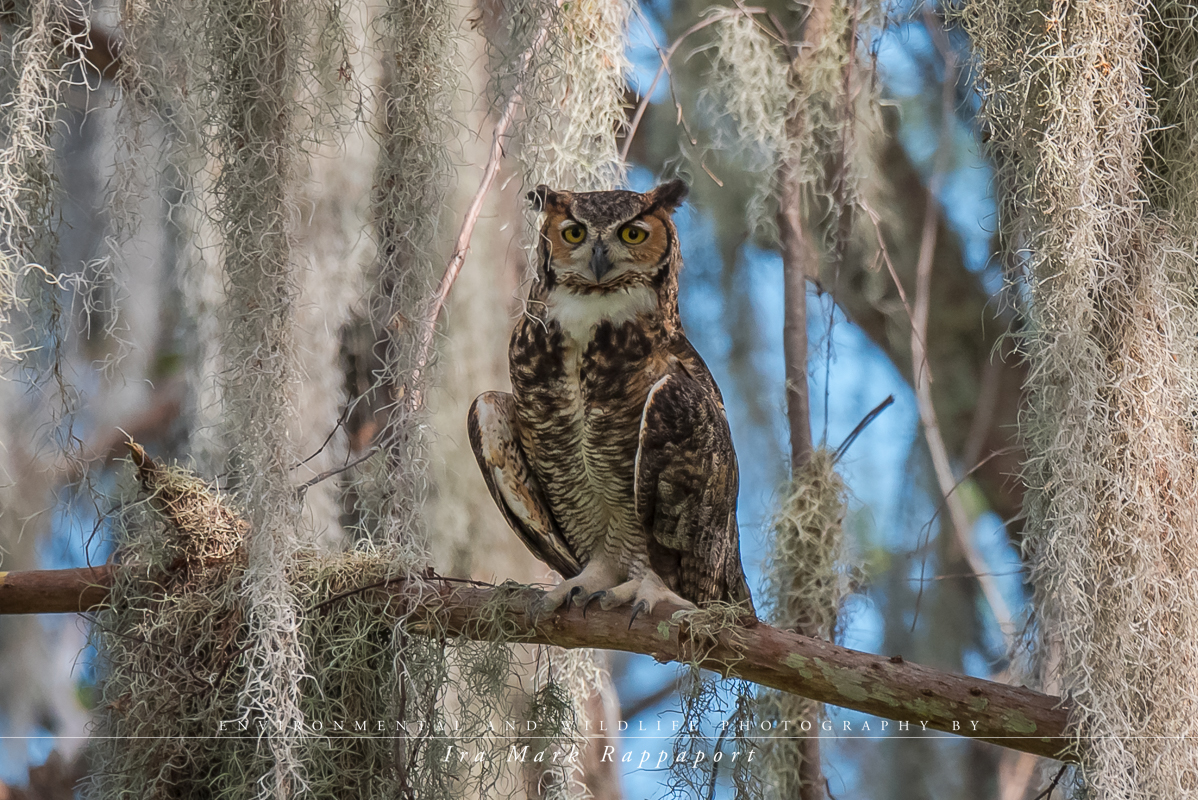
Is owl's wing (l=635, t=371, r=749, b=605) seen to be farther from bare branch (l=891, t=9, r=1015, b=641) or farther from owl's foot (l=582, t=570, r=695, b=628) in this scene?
bare branch (l=891, t=9, r=1015, b=641)

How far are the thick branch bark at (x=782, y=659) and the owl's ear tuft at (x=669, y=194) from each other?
23.2 inches

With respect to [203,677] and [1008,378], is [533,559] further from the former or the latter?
[1008,378]

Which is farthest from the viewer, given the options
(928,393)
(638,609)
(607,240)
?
(928,393)

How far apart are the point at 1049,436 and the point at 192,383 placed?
152cm

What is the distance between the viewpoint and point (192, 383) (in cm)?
187

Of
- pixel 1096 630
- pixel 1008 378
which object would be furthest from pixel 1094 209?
pixel 1008 378

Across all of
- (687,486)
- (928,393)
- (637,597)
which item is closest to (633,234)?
(687,486)

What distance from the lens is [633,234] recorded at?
139 cm

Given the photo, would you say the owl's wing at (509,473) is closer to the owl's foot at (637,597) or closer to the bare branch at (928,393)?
the owl's foot at (637,597)

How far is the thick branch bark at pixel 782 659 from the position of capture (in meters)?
1.08

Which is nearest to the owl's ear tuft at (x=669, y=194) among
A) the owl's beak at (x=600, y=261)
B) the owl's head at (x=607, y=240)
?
the owl's head at (x=607, y=240)

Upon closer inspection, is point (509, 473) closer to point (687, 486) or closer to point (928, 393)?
point (687, 486)

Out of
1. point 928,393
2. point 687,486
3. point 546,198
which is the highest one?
point 928,393

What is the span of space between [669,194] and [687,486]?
434mm
